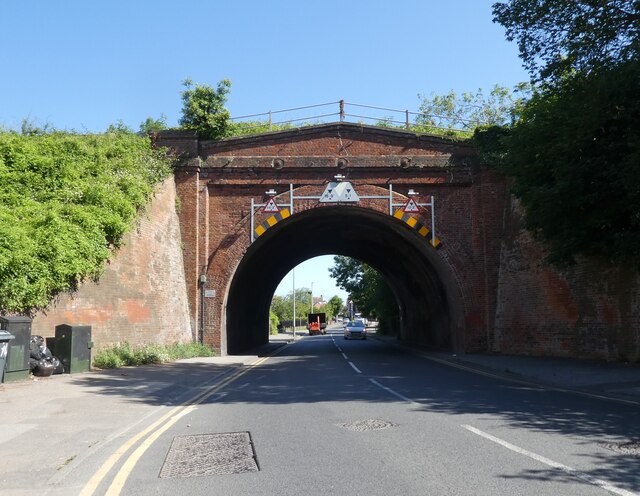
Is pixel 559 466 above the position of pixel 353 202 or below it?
below

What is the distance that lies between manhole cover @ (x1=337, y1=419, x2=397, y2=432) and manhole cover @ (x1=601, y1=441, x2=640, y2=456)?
9.38ft

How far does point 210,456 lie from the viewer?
695 cm

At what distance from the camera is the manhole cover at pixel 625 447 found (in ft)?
21.7

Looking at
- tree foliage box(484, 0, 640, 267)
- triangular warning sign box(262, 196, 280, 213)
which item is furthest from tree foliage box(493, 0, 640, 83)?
triangular warning sign box(262, 196, 280, 213)

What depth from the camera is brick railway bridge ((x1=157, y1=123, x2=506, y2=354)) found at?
2370cm

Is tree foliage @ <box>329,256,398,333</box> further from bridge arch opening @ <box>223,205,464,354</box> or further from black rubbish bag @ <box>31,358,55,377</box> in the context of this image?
black rubbish bag @ <box>31,358,55,377</box>

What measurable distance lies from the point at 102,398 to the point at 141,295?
8.83 meters

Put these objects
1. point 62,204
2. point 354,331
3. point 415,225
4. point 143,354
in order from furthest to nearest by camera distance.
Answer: point 354,331 → point 415,225 → point 143,354 → point 62,204

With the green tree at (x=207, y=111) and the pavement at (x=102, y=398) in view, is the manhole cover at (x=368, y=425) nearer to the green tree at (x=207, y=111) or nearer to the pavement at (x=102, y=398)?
the pavement at (x=102, y=398)

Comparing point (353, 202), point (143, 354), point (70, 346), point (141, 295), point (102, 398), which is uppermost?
point (353, 202)

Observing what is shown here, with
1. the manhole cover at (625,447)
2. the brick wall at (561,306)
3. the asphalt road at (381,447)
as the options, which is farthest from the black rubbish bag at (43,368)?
the brick wall at (561,306)

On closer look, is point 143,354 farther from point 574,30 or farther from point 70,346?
point 574,30

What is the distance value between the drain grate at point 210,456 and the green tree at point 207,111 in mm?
18006

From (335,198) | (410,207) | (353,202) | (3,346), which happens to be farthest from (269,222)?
(3,346)
